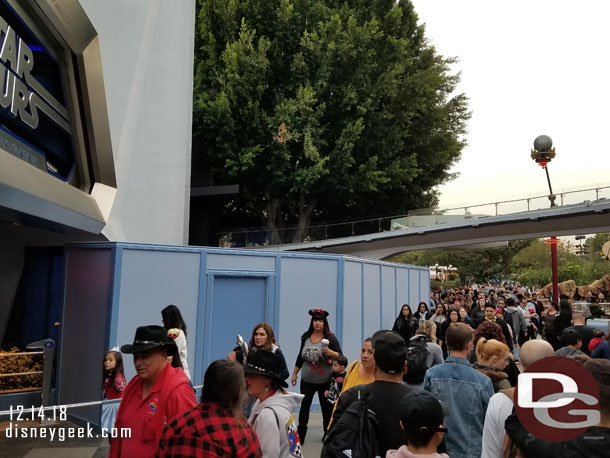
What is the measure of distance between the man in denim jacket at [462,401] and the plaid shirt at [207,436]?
1561mm

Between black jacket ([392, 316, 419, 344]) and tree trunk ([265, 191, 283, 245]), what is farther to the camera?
tree trunk ([265, 191, 283, 245])

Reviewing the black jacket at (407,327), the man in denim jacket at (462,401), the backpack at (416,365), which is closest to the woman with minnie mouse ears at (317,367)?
the backpack at (416,365)

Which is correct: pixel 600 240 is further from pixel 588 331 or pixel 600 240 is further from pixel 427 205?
pixel 588 331

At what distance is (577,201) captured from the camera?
2248 cm

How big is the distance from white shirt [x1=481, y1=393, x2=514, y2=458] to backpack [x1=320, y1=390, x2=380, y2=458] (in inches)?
30.4

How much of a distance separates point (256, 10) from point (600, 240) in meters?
64.9

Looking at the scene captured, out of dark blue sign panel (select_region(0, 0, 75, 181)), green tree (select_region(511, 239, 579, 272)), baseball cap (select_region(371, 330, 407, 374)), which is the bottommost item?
baseball cap (select_region(371, 330, 407, 374))

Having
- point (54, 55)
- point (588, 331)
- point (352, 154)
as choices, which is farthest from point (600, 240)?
point (54, 55)

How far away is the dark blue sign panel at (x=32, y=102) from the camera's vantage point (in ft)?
18.6

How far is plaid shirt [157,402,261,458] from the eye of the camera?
2.41 metres

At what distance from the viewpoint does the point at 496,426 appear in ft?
9.57

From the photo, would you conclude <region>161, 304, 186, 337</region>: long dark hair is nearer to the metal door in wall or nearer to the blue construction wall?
the blue construction wall


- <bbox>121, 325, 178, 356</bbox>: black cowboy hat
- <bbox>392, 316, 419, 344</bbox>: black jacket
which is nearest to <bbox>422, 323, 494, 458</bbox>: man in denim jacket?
<bbox>121, 325, 178, 356</bbox>: black cowboy hat

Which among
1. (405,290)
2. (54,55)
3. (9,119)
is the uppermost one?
(54,55)
